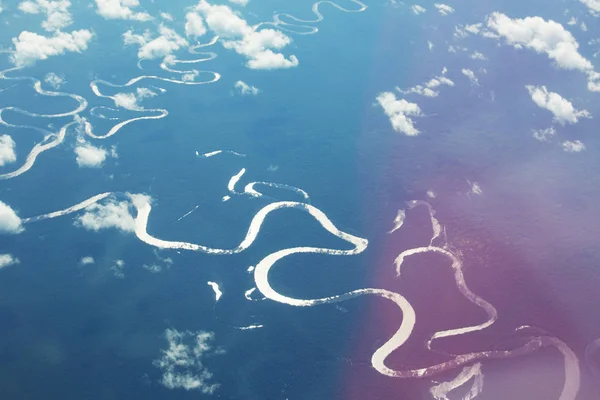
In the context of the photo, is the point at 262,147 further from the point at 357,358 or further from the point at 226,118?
the point at 357,358

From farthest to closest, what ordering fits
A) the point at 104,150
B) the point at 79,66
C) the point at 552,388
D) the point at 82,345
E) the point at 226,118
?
1. the point at 79,66
2. the point at 226,118
3. the point at 104,150
4. the point at 82,345
5. the point at 552,388

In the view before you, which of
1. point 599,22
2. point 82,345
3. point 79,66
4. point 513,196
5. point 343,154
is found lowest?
point 79,66

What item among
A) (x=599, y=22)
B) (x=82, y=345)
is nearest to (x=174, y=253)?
(x=82, y=345)

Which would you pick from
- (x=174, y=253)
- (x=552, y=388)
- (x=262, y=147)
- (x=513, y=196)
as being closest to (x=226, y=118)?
(x=262, y=147)

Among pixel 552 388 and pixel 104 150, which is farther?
pixel 104 150

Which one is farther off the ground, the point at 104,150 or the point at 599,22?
the point at 599,22

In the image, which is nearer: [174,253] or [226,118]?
[174,253]

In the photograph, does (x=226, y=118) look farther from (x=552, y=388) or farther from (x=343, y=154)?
(x=552, y=388)

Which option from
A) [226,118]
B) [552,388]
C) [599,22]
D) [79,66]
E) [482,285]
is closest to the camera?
[552,388]

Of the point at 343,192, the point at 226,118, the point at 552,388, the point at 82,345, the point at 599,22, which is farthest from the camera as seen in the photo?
the point at 599,22
